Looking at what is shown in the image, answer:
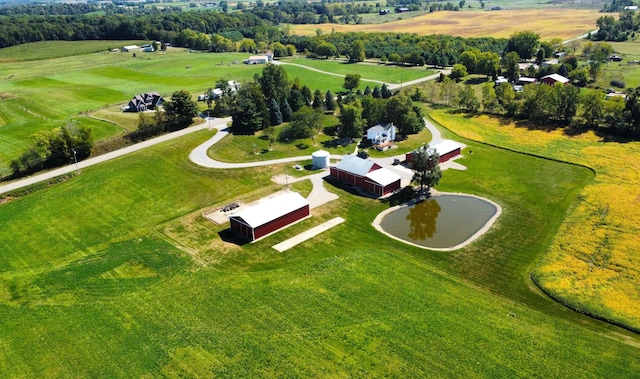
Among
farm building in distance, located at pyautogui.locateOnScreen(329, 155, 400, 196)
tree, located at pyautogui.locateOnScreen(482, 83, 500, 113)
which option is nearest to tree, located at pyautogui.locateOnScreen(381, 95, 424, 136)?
tree, located at pyautogui.locateOnScreen(482, 83, 500, 113)

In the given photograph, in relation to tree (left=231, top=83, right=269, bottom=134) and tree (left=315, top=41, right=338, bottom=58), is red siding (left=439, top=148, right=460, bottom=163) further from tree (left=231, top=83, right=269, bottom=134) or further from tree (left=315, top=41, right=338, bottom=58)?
tree (left=315, top=41, right=338, bottom=58)

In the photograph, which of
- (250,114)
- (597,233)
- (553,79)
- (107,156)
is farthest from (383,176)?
(553,79)

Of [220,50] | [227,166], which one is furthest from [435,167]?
[220,50]

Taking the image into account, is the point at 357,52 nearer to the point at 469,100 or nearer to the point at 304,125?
the point at 469,100

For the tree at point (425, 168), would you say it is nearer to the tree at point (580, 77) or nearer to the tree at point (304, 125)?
the tree at point (304, 125)

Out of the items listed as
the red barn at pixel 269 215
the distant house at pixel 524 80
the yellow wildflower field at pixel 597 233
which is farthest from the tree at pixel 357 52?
the red barn at pixel 269 215

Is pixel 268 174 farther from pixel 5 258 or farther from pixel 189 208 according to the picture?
pixel 5 258

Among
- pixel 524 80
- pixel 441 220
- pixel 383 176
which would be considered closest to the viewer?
pixel 441 220
